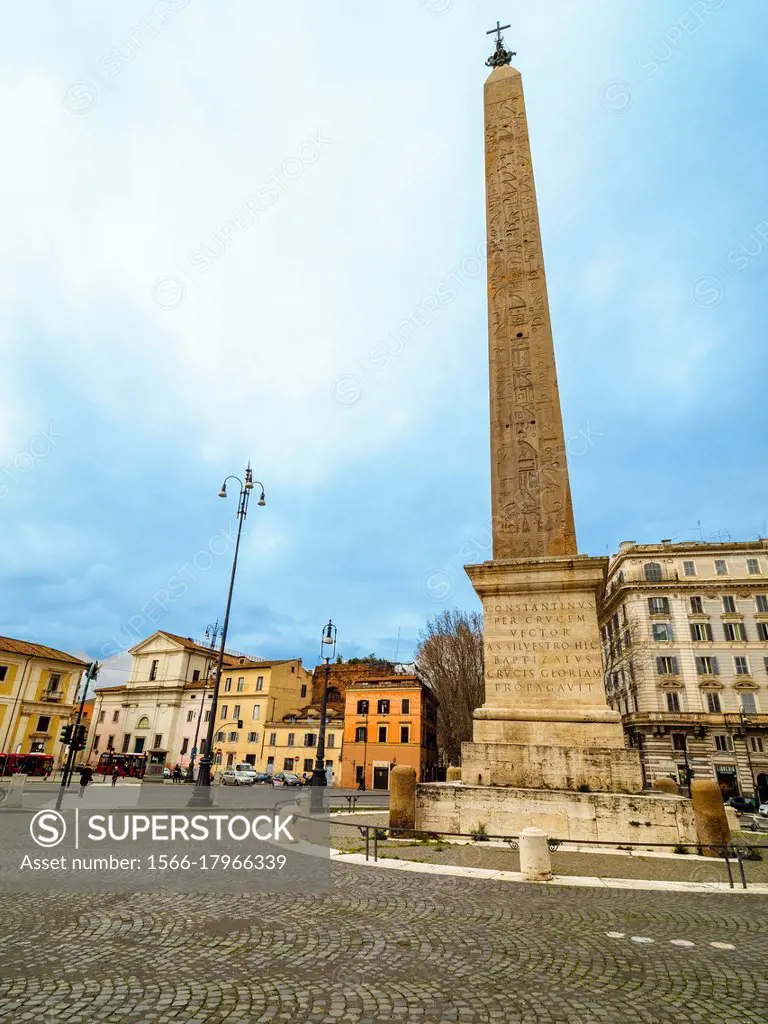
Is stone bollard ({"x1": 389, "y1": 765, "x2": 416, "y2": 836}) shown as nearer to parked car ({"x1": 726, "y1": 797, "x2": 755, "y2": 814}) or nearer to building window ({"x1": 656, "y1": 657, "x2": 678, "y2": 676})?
parked car ({"x1": 726, "y1": 797, "x2": 755, "y2": 814})

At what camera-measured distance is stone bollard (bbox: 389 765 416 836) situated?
9125mm

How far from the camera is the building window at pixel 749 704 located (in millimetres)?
37000

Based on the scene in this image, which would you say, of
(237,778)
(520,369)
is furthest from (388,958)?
(237,778)

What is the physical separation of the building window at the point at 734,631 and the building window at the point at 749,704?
3.97 m

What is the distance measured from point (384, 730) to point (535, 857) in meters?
39.8

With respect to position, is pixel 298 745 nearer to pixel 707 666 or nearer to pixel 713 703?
pixel 713 703

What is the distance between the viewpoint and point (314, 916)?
5.34 metres

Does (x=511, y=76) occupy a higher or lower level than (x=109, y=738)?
higher

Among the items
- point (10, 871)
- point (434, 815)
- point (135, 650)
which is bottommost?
point (10, 871)

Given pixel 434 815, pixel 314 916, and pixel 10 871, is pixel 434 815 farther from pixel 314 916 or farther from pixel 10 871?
pixel 10 871

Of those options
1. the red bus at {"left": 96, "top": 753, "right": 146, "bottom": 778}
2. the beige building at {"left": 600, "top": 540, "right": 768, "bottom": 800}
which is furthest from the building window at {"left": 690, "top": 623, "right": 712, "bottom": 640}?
the red bus at {"left": 96, "top": 753, "right": 146, "bottom": 778}

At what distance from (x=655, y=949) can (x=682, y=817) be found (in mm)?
4301

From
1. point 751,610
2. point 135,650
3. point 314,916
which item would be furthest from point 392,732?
point 314,916

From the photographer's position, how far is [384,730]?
145 feet
